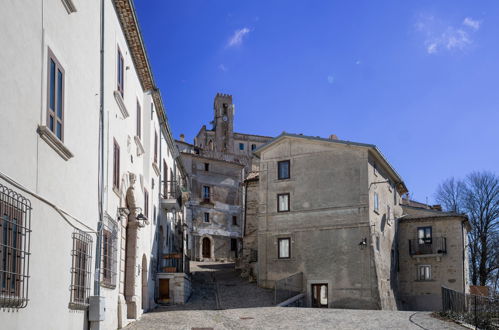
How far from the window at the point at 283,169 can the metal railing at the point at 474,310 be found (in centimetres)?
1473

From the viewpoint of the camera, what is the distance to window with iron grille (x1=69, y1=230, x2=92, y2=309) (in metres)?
12.3

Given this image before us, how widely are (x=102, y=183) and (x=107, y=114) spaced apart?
1911 mm

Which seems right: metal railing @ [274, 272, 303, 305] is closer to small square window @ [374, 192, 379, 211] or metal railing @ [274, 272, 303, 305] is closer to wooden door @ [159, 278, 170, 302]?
A: small square window @ [374, 192, 379, 211]

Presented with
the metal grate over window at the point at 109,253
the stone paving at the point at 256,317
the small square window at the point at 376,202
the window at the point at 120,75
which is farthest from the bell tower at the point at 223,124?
the metal grate over window at the point at 109,253

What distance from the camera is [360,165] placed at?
34.3 m

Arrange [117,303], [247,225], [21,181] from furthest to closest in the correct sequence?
[247,225], [117,303], [21,181]

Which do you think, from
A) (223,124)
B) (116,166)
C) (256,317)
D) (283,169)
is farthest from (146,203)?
(223,124)

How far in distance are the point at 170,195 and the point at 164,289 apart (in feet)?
19.2

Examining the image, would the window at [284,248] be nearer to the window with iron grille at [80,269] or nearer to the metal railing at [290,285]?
the metal railing at [290,285]

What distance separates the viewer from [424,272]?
133ft

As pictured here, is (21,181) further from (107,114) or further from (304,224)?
(304,224)

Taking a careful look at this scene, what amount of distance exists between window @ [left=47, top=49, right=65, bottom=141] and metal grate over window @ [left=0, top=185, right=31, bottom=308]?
6.31ft

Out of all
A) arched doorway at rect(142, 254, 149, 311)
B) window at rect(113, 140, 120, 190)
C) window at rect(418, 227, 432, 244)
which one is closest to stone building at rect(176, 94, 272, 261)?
window at rect(418, 227, 432, 244)

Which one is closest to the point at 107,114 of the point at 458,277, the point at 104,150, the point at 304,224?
the point at 104,150
